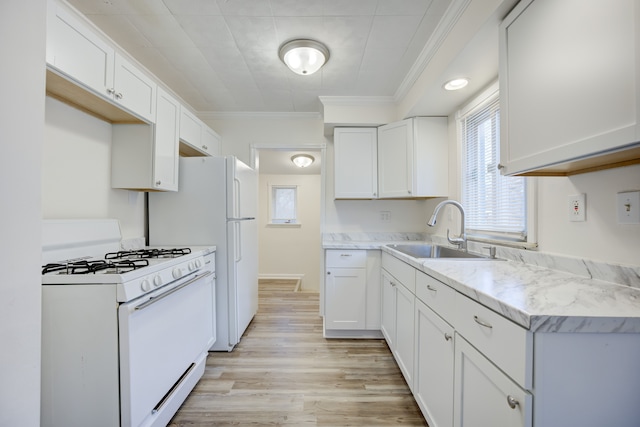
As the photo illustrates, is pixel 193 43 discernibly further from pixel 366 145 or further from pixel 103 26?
pixel 366 145

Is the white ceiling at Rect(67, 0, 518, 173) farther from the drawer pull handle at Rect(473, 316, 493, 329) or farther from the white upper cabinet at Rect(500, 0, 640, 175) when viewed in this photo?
the drawer pull handle at Rect(473, 316, 493, 329)

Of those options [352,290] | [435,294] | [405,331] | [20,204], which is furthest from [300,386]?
[20,204]

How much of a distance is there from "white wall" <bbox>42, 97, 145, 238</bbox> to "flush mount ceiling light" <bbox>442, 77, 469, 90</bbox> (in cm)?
238

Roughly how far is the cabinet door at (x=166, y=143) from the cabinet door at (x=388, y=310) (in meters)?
1.89

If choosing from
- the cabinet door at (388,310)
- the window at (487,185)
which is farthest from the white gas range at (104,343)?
the window at (487,185)

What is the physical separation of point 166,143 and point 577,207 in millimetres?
2497

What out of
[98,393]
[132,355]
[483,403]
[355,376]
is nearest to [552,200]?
[483,403]

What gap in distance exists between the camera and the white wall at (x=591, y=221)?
0.96 metres

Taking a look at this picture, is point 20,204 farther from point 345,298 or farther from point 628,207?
point 345,298

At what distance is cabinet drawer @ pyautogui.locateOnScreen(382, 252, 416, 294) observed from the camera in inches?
63.3

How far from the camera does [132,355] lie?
45.7 inches

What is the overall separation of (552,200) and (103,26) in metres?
2.78

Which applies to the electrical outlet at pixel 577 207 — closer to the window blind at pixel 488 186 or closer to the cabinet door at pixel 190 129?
the window blind at pixel 488 186

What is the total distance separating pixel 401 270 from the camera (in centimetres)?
183
